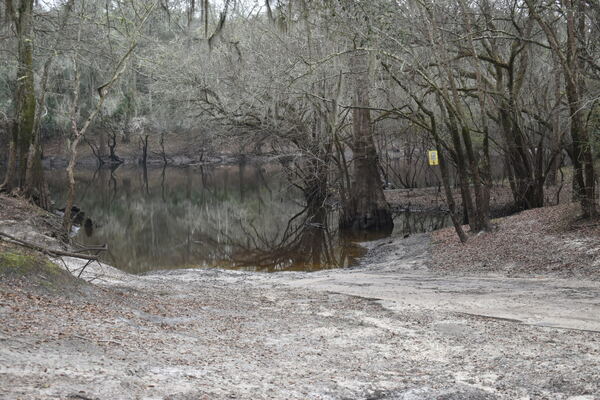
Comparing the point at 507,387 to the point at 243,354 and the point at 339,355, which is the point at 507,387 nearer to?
the point at 339,355

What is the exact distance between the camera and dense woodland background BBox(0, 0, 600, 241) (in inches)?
629

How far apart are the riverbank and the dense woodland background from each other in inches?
174

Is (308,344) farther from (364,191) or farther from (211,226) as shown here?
(211,226)

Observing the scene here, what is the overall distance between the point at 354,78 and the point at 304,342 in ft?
47.1

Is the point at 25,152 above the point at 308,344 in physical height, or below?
above

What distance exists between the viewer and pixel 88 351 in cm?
596

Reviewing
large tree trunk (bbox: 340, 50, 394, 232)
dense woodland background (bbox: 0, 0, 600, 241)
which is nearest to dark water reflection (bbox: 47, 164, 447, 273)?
large tree trunk (bbox: 340, 50, 394, 232)

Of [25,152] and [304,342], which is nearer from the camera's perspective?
[304,342]

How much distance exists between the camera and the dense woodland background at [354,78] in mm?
15969

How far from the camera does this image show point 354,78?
2117 cm

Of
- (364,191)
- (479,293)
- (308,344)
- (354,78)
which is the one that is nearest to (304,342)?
(308,344)

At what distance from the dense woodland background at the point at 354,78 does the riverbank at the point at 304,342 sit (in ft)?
14.5

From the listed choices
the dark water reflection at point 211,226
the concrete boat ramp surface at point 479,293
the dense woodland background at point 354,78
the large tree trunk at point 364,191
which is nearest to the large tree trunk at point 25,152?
the dense woodland background at point 354,78

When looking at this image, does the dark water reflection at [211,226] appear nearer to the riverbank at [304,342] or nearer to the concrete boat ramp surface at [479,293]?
the concrete boat ramp surface at [479,293]
